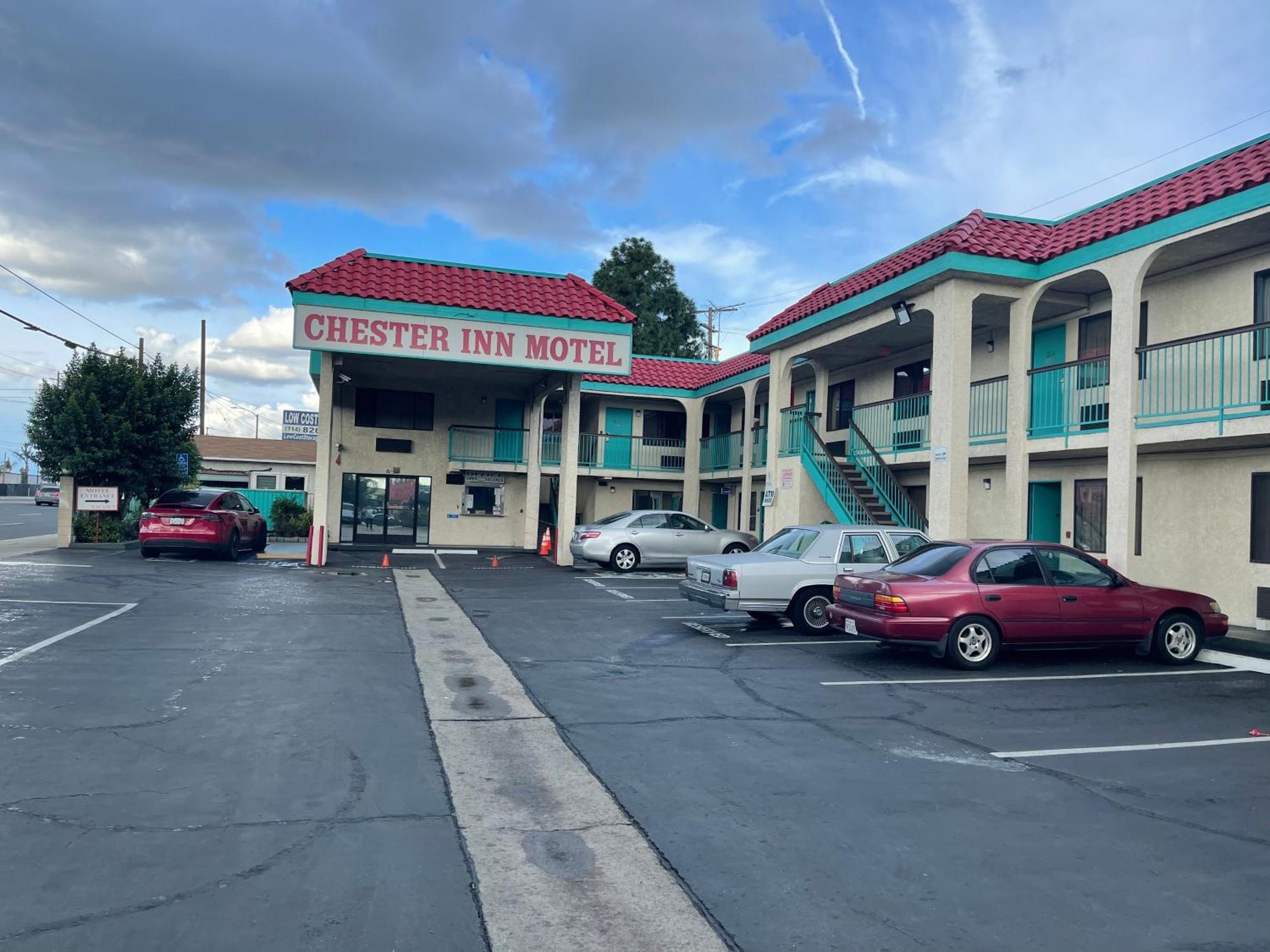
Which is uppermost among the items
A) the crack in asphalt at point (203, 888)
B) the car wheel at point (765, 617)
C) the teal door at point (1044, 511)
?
the teal door at point (1044, 511)

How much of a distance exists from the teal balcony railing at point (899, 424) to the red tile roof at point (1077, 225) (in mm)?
2561

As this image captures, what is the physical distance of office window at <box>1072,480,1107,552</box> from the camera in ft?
51.5

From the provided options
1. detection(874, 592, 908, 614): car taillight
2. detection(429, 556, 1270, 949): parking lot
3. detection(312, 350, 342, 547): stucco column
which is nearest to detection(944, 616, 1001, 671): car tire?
detection(429, 556, 1270, 949): parking lot

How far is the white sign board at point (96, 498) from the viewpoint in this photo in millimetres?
22531

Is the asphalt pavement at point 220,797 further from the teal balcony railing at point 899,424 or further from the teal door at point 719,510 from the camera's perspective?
the teal door at point 719,510

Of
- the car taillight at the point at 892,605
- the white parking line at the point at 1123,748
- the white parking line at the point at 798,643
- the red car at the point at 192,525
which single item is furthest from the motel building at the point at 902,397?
the white parking line at the point at 1123,748

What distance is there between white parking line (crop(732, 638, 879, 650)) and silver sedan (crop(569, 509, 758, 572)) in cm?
941

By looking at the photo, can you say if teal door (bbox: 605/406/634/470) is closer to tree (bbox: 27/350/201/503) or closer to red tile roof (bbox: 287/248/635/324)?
red tile roof (bbox: 287/248/635/324)

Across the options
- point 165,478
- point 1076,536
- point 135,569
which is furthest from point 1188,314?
point 165,478

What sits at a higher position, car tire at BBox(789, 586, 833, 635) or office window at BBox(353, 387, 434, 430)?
office window at BBox(353, 387, 434, 430)

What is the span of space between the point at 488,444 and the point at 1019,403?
16.7m

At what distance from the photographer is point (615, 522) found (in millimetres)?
22203

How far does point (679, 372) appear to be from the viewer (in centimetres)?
3203

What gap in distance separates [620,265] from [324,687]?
1729 inches
